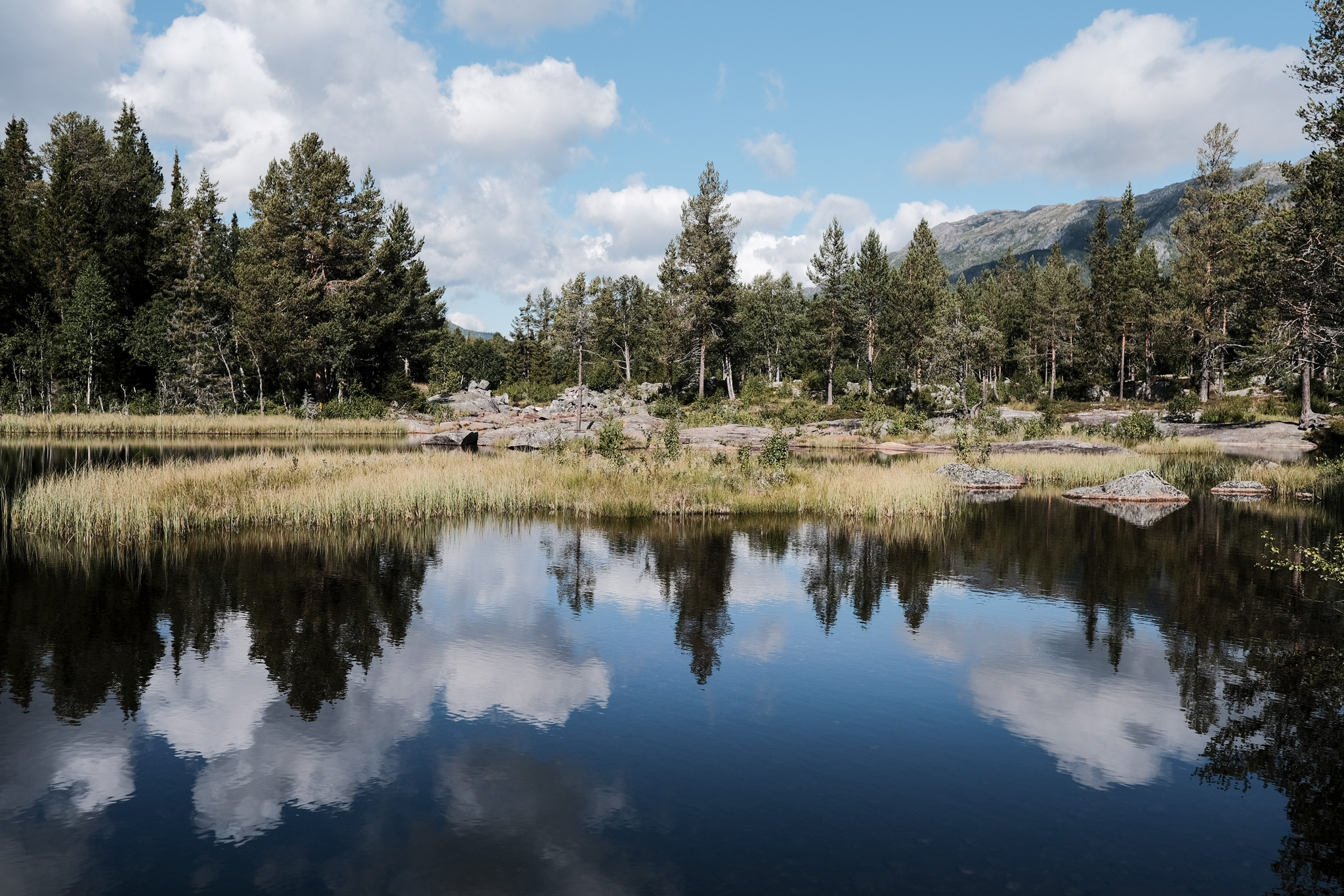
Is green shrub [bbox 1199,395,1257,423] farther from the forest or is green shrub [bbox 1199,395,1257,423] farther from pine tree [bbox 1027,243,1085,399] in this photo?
pine tree [bbox 1027,243,1085,399]

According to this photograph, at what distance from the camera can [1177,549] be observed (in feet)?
78.1

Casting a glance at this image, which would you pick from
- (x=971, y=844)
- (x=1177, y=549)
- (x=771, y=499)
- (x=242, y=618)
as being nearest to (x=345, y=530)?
(x=242, y=618)

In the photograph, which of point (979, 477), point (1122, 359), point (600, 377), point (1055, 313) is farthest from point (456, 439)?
point (1055, 313)

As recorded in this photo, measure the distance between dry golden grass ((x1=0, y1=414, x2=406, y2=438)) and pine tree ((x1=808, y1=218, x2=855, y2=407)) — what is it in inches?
1622

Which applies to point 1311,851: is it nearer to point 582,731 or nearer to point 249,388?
point 582,731

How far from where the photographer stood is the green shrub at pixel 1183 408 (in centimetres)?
6372

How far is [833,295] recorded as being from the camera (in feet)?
267

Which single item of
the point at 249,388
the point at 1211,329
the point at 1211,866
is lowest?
the point at 1211,866

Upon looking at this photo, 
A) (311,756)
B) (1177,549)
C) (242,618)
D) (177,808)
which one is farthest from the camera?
(1177,549)

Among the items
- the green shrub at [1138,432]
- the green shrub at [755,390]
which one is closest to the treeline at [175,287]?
the green shrub at [755,390]

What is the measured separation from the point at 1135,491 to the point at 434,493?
2845 centimetres

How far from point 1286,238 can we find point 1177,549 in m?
20.9

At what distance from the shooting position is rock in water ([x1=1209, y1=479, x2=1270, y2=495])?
35531mm

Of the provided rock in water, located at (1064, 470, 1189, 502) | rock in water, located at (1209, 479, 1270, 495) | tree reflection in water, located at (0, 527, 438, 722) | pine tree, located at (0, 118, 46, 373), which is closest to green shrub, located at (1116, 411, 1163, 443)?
rock in water, located at (1209, 479, 1270, 495)
